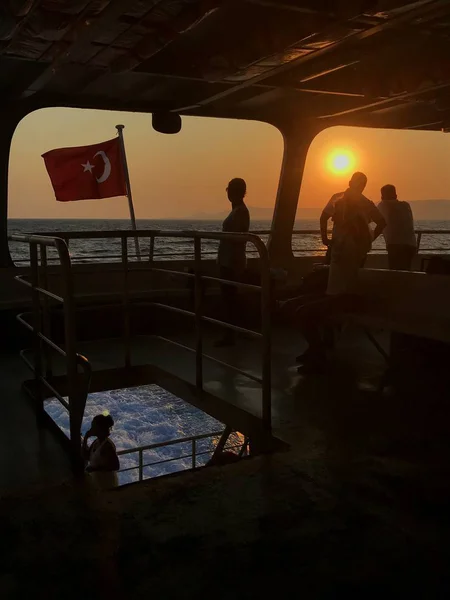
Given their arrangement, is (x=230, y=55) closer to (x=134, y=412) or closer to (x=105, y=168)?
(x=105, y=168)

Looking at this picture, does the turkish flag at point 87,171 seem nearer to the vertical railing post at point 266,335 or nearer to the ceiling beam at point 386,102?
the ceiling beam at point 386,102

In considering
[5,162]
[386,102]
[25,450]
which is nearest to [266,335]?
[25,450]

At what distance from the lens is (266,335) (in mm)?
3471

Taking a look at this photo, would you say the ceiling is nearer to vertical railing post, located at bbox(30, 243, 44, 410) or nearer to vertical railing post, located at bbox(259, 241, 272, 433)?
vertical railing post, located at bbox(30, 243, 44, 410)

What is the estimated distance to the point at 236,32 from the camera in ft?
18.1

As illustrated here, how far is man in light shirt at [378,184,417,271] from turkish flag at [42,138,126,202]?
152 inches

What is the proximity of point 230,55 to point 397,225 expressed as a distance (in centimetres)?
281

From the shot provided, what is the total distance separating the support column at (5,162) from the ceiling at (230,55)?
144mm

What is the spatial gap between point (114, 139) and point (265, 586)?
775cm

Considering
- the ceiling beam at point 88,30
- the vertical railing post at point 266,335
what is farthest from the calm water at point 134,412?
the ceiling beam at point 88,30

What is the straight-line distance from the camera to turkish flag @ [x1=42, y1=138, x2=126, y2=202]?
864cm

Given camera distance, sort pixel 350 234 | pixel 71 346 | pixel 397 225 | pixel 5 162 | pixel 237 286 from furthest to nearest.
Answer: pixel 5 162 → pixel 397 225 → pixel 350 234 → pixel 237 286 → pixel 71 346

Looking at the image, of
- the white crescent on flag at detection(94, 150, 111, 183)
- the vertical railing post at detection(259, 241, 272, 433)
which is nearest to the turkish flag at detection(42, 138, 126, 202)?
the white crescent on flag at detection(94, 150, 111, 183)

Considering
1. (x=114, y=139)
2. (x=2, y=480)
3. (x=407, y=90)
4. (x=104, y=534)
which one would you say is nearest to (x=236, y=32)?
(x=407, y=90)
